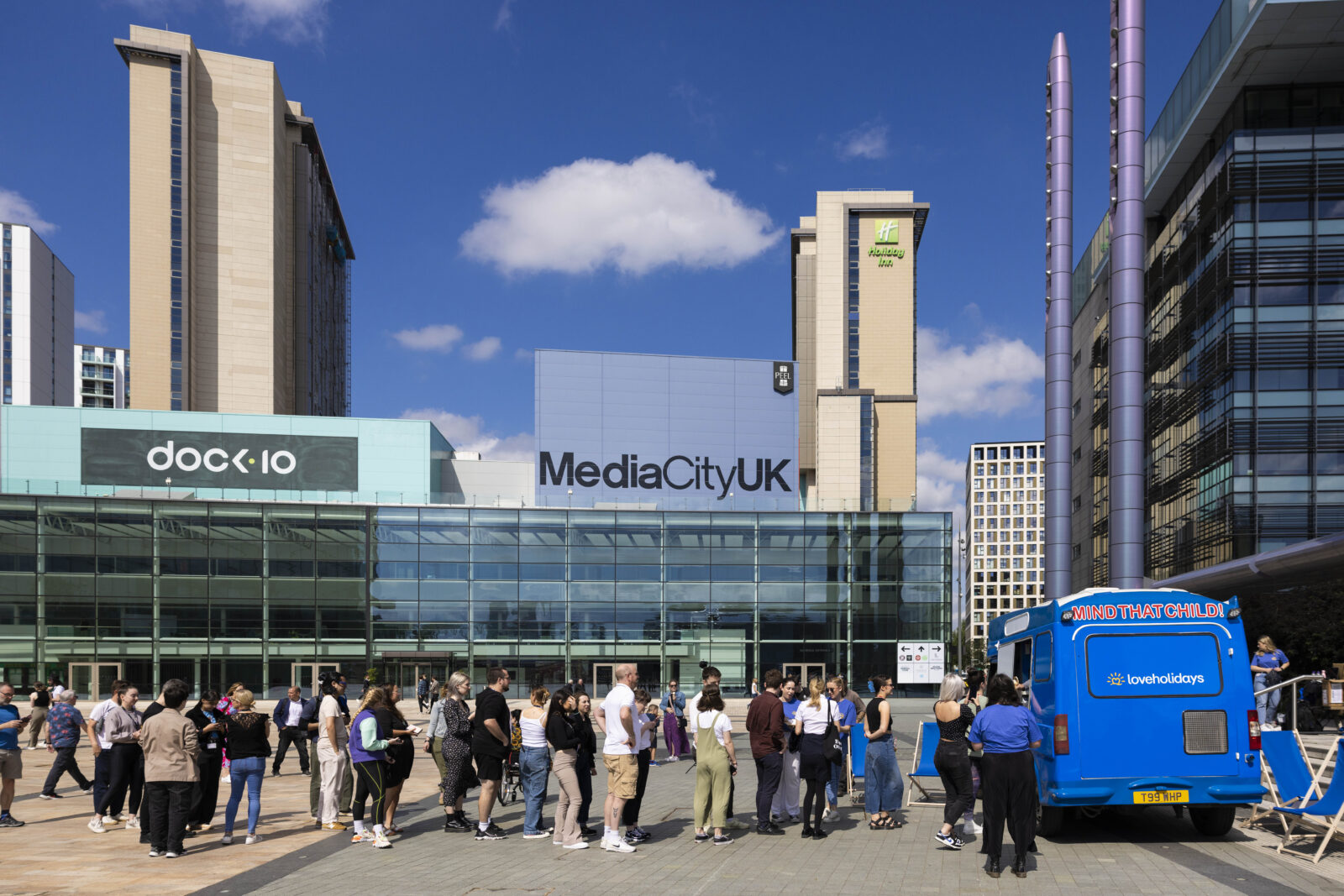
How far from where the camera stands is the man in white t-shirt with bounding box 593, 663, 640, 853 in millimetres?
11219

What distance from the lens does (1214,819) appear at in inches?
446

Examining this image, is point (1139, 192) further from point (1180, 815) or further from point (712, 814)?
point (712, 814)

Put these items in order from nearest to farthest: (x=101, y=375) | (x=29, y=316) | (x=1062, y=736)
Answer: (x=1062, y=736), (x=29, y=316), (x=101, y=375)

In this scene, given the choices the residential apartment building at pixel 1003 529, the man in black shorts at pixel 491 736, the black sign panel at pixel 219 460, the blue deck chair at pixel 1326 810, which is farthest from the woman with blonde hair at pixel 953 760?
the residential apartment building at pixel 1003 529

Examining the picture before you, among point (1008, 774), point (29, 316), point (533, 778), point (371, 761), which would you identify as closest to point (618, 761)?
point (533, 778)

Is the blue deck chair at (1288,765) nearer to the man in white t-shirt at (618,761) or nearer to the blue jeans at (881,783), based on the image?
the blue jeans at (881,783)

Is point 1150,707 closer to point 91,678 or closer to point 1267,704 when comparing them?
point 1267,704

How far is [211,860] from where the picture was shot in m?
10.8

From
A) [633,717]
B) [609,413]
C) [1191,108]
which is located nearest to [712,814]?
[633,717]

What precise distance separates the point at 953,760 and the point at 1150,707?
2041 mm

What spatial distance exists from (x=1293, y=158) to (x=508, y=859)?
46.2m

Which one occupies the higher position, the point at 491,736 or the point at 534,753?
the point at 491,736

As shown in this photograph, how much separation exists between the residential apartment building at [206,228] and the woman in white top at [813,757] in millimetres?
70703

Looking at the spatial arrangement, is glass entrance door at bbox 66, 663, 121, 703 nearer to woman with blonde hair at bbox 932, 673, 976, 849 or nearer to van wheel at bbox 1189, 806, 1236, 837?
woman with blonde hair at bbox 932, 673, 976, 849
